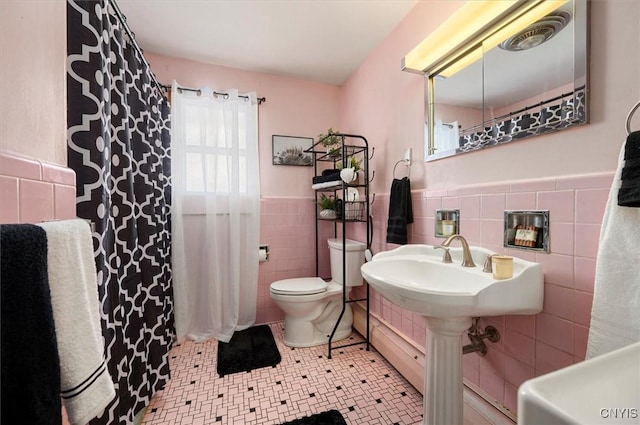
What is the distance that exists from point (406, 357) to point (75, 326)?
1.61m

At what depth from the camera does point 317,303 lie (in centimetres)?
197

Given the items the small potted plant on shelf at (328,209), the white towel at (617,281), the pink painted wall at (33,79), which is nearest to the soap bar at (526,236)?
the white towel at (617,281)

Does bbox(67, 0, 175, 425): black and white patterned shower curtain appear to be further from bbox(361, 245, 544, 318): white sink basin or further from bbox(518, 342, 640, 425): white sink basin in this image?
bbox(518, 342, 640, 425): white sink basin

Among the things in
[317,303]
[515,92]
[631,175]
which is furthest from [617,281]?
[317,303]

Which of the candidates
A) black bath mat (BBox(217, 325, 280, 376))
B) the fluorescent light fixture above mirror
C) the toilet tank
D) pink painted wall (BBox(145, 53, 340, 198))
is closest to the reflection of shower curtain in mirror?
the fluorescent light fixture above mirror

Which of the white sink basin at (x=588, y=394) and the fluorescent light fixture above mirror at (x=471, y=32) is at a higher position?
the fluorescent light fixture above mirror at (x=471, y=32)

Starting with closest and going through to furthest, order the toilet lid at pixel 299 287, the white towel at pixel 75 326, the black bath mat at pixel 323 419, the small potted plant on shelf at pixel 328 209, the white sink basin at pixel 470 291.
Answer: the white towel at pixel 75 326 < the white sink basin at pixel 470 291 < the black bath mat at pixel 323 419 < the toilet lid at pixel 299 287 < the small potted plant on shelf at pixel 328 209

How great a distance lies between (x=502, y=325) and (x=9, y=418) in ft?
4.71

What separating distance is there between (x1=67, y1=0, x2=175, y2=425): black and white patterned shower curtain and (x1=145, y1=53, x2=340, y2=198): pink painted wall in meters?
0.58

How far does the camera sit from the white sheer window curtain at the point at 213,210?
→ 6.64ft

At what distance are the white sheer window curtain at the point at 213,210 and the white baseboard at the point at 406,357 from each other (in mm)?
1007

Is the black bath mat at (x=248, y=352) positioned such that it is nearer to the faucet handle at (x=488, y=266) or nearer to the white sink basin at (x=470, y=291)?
the white sink basin at (x=470, y=291)

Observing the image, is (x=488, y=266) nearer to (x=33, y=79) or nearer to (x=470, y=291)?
(x=470, y=291)

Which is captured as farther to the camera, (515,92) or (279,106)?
(279,106)
